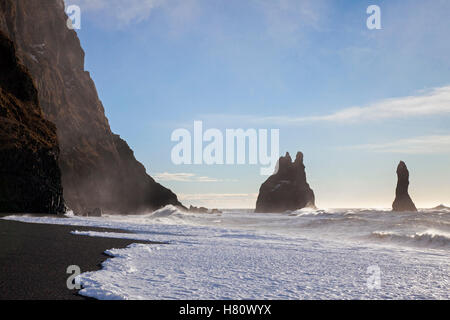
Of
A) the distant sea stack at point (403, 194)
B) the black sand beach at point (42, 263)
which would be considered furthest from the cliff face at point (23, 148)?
the distant sea stack at point (403, 194)

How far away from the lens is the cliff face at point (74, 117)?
61.1 metres

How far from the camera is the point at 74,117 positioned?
70688 mm

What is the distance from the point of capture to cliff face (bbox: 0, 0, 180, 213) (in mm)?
61094

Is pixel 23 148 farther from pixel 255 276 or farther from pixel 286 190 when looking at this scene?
pixel 286 190

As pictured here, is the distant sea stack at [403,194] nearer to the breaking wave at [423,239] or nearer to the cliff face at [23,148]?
the breaking wave at [423,239]

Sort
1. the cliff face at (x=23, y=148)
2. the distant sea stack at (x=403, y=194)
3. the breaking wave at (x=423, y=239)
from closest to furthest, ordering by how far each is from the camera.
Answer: the breaking wave at (x=423, y=239)
the cliff face at (x=23, y=148)
the distant sea stack at (x=403, y=194)

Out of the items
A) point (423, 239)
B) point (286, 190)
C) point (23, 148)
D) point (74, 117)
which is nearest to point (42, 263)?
point (423, 239)

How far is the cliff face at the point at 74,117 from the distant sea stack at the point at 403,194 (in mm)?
60194

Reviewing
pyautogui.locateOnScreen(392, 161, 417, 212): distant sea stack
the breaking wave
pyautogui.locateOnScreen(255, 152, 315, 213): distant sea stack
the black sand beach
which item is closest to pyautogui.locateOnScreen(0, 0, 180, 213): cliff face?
the black sand beach

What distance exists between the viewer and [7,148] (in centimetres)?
2972

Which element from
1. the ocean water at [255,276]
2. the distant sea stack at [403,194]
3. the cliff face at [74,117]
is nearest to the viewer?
the ocean water at [255,276]

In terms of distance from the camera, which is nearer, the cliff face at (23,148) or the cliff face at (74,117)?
the cliff face at (23,148)
